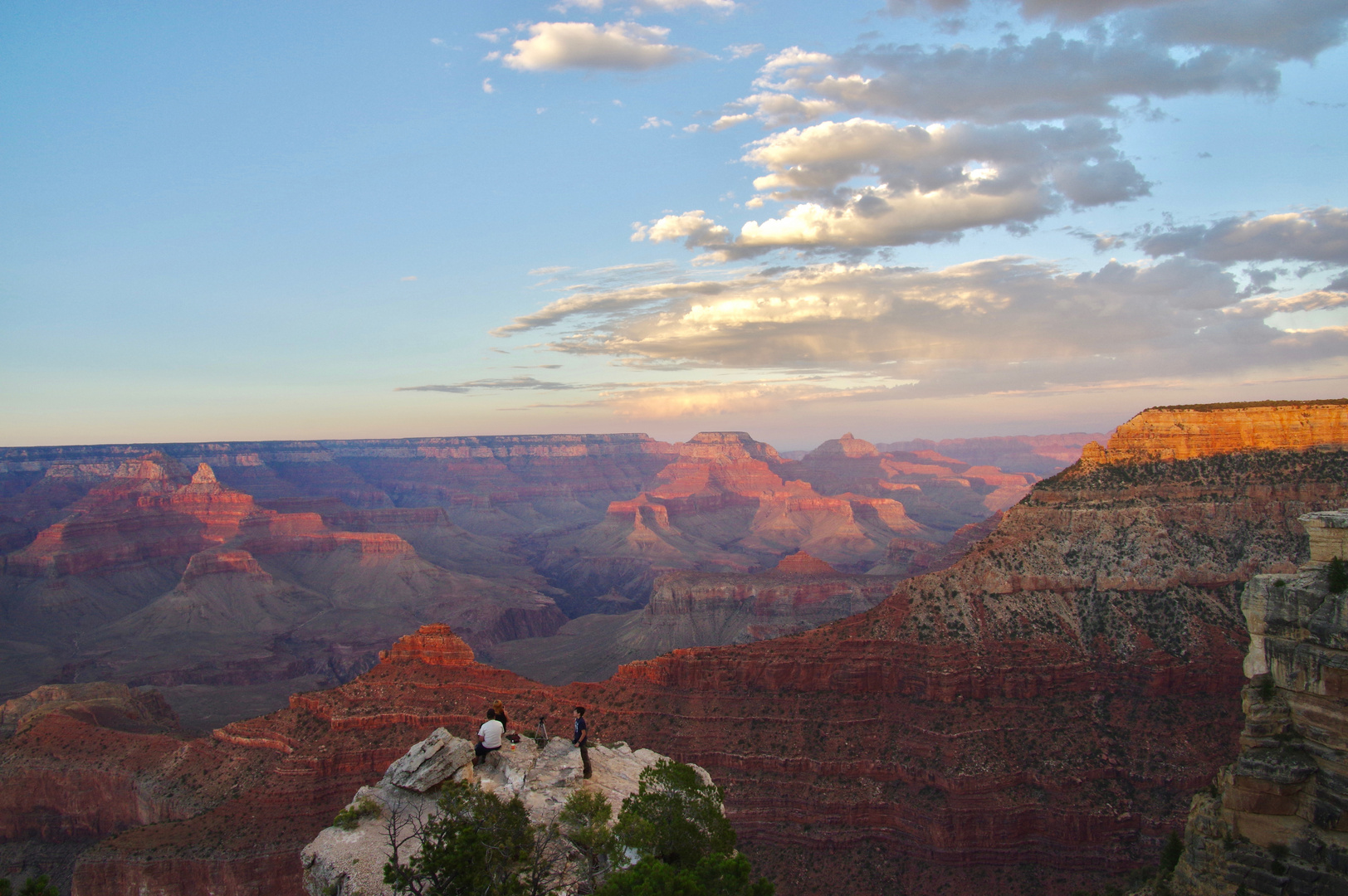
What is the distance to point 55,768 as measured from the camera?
5872 centimetres

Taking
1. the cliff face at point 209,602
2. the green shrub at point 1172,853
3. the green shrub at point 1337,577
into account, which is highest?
the green shrub at point 1337,577

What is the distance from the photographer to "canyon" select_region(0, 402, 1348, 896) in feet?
152

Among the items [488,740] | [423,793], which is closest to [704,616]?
[488,740]

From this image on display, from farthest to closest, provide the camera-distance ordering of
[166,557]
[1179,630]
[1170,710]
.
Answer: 1. [166,557]
2. [1179,630]
3. [1170,710]

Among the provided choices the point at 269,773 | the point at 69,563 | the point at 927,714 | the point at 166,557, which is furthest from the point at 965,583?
the point at 166,557

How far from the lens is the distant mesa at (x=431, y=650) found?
6394 centimetres

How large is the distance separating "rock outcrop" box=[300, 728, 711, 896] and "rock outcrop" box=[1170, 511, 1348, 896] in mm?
20137

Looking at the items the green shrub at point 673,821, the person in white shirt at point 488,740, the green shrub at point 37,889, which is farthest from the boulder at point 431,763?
the green shrub at point 37,889

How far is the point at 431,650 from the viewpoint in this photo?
64750 millimetres

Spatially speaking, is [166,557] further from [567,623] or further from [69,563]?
A: [567,623]

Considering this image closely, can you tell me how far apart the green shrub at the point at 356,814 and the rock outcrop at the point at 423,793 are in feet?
0.09

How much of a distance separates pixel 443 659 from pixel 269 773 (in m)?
15.4

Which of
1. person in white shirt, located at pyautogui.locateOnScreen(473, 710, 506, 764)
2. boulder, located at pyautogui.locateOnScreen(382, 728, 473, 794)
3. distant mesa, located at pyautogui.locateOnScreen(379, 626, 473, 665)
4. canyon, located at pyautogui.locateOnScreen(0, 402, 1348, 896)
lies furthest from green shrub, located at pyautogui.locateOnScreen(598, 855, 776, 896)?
distant mesa, located at pyautogui.locateOnScreen(379, 626, 473, 665)

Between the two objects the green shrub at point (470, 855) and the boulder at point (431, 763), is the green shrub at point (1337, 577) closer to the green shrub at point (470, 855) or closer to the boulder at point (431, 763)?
the green shrub at point (470, 855)
